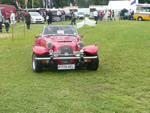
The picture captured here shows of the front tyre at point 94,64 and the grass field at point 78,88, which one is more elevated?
the front tyre at point 94,64

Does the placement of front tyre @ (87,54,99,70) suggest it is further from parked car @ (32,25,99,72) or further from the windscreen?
the windscreen

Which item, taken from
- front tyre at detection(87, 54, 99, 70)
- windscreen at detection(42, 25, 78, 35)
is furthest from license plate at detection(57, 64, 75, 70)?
windscreen at detection(42, 25, 78, 35)

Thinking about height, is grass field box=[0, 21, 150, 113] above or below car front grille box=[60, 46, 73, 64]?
below

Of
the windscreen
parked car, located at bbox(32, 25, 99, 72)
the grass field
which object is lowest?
the grass field

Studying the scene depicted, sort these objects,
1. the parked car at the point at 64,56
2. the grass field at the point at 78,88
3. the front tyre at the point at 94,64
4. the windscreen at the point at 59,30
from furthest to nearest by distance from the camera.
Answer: the windscreen at the point at 59,30, the front tyre at the point at 94,64, the parked car at the point at 64,56, the grass field at the point at 78,88

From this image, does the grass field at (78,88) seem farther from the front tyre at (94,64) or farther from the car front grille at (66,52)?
the car front grille at (66,52)

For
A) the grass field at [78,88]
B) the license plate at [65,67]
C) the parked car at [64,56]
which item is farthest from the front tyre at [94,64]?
the license plate at [65,67]

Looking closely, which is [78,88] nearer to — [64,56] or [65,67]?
[65,67]

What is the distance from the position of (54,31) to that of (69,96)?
3.96 m

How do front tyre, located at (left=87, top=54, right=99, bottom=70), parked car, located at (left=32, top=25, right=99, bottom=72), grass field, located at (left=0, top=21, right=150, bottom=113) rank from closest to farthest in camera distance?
grass field, located at (left=0, top=21, right=150, bottom=113) → parked car, located at (left=32, top=25, right=99, bottom=72) → front tyre, located at (left=87, top=54, right=99, bottom=70)

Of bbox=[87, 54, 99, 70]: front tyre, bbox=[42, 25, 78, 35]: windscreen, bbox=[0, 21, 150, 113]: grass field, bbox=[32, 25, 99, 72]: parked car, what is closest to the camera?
bbox=[0, 21, 150, 113]: grass field

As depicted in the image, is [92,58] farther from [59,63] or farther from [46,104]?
[46,104]

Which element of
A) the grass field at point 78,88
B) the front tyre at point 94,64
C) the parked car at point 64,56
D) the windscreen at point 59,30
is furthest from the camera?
the windscreen at point 59,30

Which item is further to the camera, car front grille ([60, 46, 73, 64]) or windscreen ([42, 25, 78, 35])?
windscreen ([42, 25, 78, 35])
